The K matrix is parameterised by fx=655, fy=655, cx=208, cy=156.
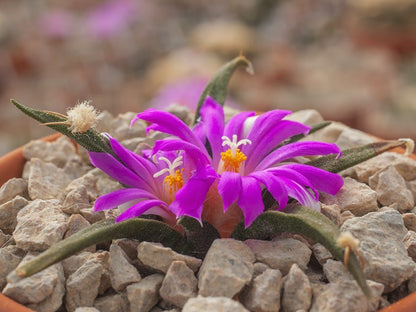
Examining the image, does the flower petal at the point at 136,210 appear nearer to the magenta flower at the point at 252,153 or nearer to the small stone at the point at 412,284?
the magenta flower at the point at 252,153

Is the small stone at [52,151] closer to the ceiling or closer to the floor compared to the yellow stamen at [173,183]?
closer to the ceiling

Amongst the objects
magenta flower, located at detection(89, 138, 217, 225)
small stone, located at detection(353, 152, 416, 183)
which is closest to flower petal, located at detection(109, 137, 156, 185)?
magenta flower, located at detection(89, 138, 217, 225)

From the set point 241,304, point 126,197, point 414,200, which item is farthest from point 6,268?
point 414,200

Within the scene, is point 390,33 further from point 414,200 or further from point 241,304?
point 241,304

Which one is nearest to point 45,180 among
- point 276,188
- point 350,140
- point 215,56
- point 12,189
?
point 12,189

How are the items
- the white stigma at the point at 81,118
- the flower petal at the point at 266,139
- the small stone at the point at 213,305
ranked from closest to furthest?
the small stone at the point at 213,305
the white stigma at the point at 81,118
the flower petal at the point at 266,139

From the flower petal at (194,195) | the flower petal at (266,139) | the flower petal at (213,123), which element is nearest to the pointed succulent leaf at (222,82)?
the flower petal at (213,123)
